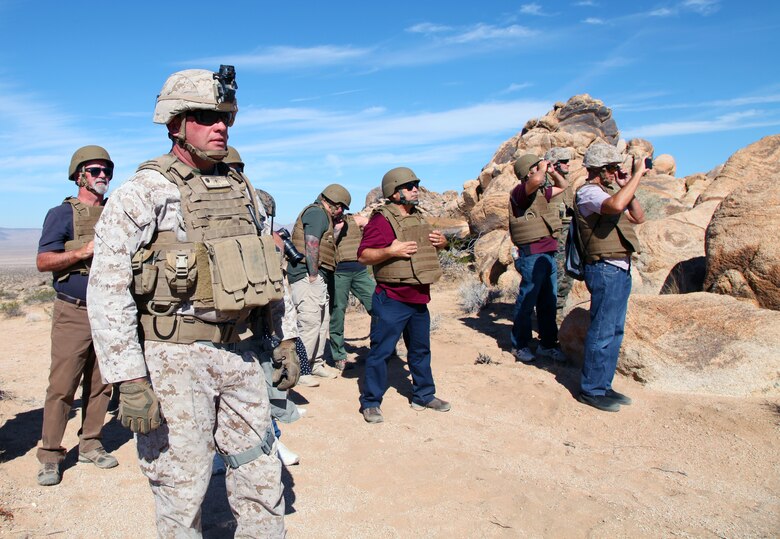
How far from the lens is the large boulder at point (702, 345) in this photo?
16.9 feet

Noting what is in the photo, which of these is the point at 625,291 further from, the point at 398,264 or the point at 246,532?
the point at 246,532

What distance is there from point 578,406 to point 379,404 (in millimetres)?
1748

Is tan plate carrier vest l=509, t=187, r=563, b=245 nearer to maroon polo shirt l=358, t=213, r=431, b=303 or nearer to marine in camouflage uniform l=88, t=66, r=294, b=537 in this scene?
maroon polo shirt l=358, t=213, r=431, b=303

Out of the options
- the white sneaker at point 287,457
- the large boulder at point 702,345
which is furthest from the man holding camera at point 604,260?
the white sneaker at point 287,457

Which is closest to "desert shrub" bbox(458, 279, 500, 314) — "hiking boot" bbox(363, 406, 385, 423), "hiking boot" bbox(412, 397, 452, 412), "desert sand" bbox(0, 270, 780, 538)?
"desert sand" bbox(0, 270, 780, 538)

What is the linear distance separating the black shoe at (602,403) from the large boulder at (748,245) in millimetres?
2199

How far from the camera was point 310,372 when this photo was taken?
6527 mm

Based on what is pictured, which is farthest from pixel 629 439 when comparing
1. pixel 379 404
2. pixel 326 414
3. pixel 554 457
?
pixel 326 414

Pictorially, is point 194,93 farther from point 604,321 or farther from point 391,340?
point 604,321

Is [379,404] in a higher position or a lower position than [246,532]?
lower

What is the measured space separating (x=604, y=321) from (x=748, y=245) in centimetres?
234

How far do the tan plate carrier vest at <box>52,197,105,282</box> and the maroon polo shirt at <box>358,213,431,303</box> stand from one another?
204 centimetres

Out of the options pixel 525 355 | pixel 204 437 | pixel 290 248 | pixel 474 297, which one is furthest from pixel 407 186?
pixel 474 297

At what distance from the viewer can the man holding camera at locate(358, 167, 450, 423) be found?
4914mm
